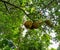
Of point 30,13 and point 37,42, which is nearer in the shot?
point 30,13

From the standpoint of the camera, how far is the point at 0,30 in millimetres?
5574

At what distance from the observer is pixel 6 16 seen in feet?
18.7

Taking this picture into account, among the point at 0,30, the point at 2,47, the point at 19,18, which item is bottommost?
the point at 2,47

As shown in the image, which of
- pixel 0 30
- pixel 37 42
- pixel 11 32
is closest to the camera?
pixel 0 30

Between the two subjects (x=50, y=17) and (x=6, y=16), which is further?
(x=6, y=16)

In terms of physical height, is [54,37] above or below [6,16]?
below

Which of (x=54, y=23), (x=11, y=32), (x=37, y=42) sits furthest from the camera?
(x=37, y=42)

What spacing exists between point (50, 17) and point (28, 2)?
0.71 m

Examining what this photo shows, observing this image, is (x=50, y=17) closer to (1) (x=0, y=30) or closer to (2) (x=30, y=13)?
(2) (x=30, y=13)

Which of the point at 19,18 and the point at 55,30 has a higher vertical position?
the point at 19,18

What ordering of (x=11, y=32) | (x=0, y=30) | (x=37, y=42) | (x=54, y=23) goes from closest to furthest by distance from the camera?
(x=54, y=23) < (x=0, y=30) < (x=11, y=32) < (x=37, y=42)

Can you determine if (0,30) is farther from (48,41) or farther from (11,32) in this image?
(48,41)

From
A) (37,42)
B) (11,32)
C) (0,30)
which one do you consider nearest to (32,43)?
(37,42)

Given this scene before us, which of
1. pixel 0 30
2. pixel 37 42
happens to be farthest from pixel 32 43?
pixel 0 30
